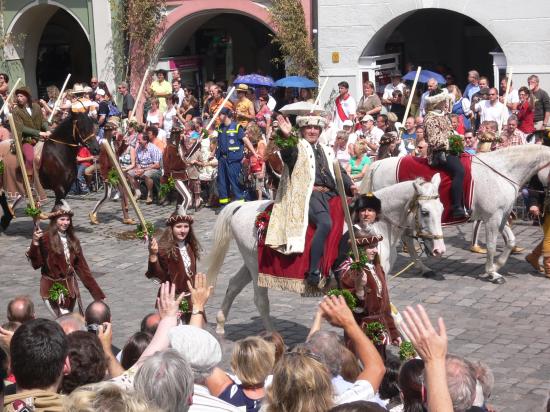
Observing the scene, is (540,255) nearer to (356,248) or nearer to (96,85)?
(356,248)

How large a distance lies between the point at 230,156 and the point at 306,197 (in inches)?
324

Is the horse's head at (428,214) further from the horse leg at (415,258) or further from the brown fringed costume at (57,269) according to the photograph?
the brown fringed costume at (57,269)

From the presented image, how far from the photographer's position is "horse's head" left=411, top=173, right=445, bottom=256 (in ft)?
38.2

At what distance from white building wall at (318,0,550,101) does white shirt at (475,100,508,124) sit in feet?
7.90

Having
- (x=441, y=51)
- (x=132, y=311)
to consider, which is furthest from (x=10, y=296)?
(x=441, y=51)

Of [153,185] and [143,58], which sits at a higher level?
[143,58]

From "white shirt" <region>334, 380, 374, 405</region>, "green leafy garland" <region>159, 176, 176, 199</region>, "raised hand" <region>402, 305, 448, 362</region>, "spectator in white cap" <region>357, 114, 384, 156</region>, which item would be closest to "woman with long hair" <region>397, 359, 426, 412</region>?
"white shirt" <region>334, 380, 374, 405</region>

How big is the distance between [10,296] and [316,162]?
17.3ft

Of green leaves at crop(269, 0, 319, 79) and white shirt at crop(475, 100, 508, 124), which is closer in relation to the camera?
white shirt at crop(475, 100, 508, 124)

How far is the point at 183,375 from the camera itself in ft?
16.8

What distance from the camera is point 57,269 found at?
10.4 metres

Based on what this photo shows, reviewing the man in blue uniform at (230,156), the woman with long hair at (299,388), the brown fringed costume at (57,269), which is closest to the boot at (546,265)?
the brown fringed costume at (57,269)

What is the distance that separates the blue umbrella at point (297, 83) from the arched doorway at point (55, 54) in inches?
351

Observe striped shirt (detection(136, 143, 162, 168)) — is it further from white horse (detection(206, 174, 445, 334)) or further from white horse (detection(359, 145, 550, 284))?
white horse (detection(206, 174, 445, 334))
